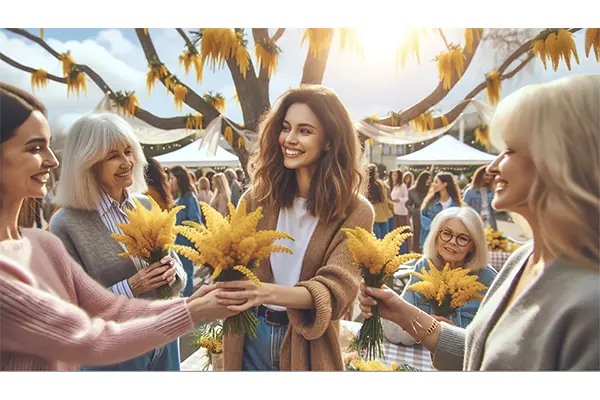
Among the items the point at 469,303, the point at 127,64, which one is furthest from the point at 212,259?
the point at 469,303

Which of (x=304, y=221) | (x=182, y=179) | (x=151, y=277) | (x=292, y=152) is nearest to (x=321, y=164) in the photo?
(x=292, y=152)

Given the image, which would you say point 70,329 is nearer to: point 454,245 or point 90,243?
point 90,243

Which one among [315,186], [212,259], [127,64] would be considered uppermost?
[127,64]

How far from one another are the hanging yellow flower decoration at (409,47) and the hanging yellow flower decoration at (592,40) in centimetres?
68

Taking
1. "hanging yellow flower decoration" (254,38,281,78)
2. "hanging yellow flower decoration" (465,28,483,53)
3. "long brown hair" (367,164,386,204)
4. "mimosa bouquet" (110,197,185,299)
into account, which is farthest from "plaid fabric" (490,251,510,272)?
"mimosa bouquet" (110,197,185,299)

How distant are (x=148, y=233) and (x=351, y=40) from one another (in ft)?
3.86

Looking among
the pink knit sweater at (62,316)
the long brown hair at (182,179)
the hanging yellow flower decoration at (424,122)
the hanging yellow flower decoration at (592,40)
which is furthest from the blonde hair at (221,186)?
the hanging yellow flower decoration at (592,40)

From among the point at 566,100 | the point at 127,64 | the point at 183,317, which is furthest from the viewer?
the point at 127,64

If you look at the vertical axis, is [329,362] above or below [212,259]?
below

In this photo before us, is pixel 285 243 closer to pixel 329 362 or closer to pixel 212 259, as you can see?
pixel 212 259

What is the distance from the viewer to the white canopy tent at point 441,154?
1.92 meters

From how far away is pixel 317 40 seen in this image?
74.8 inches

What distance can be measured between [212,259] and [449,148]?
3.68ft
